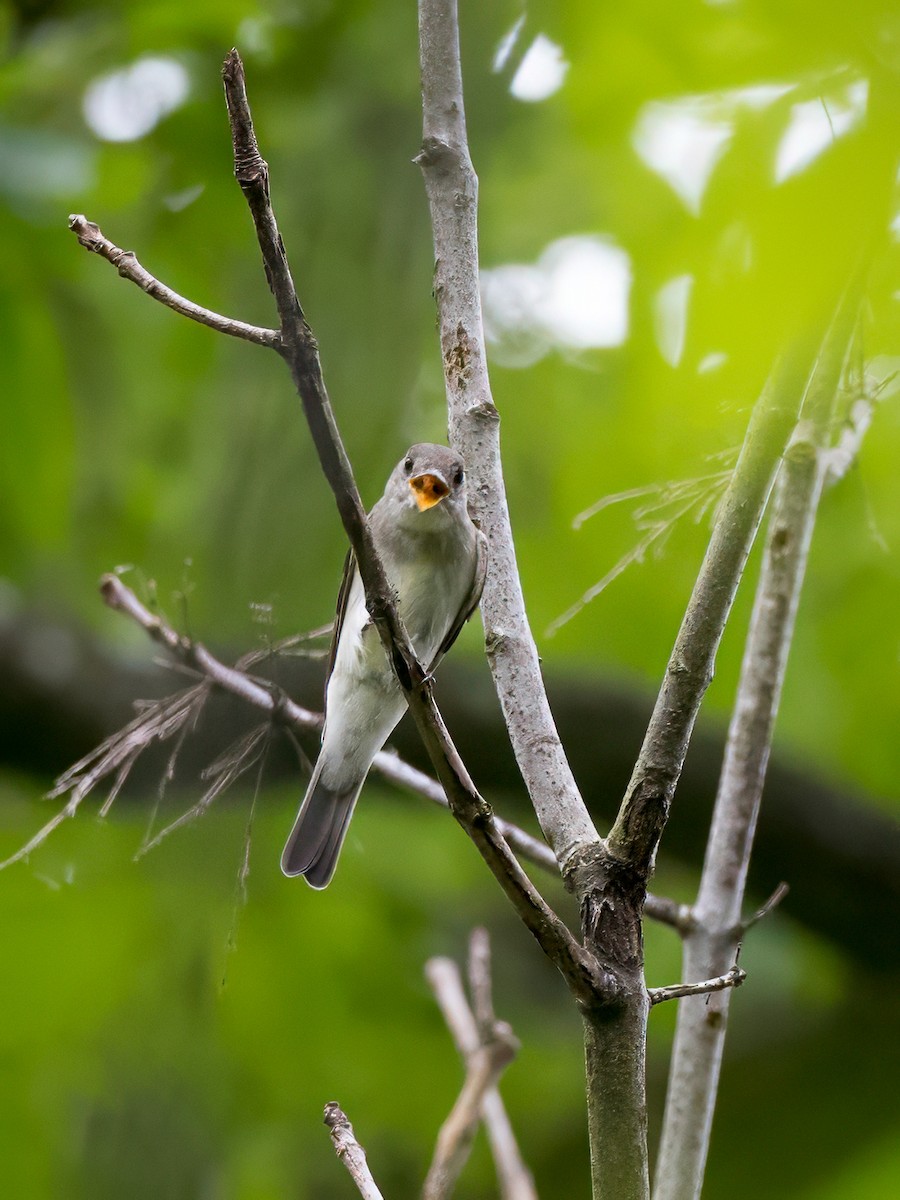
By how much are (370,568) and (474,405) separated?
2.28ft

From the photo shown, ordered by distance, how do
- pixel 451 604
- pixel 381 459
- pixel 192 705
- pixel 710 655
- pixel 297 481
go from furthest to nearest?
pixel 381 459, pixel 297 481, pixel 451 604, pixel 192 705, pixel 710 655

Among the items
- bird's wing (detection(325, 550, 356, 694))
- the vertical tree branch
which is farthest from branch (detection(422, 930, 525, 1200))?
bird's wing (detection(325, 550, 356, 694))

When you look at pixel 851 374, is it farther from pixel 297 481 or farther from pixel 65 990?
pixel 65 990

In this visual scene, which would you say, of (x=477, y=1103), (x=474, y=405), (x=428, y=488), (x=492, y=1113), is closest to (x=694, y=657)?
(x=474, y=405)

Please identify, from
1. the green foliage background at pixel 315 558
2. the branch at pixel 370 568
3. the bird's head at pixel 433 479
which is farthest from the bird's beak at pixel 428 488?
the branch at pixel 370 568

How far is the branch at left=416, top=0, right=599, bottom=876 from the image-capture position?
171cm

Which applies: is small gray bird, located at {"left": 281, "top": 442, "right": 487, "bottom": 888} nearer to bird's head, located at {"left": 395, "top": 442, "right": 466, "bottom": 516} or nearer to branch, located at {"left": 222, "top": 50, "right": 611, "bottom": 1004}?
bird's head, located at {"left": 395, "top": 442, "right": 466, "bottom": 516}

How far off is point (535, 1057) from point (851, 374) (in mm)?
3550

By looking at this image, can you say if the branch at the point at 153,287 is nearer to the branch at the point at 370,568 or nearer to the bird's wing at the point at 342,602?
the branch at the point at 370,568

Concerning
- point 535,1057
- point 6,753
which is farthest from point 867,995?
point 6,753

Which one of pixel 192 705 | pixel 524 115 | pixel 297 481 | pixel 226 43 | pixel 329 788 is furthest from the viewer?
pixel 524 115

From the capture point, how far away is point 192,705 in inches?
84.1

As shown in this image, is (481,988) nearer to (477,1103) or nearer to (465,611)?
(477,1103)

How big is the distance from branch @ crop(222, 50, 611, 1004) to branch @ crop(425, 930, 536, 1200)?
640 millimetres
